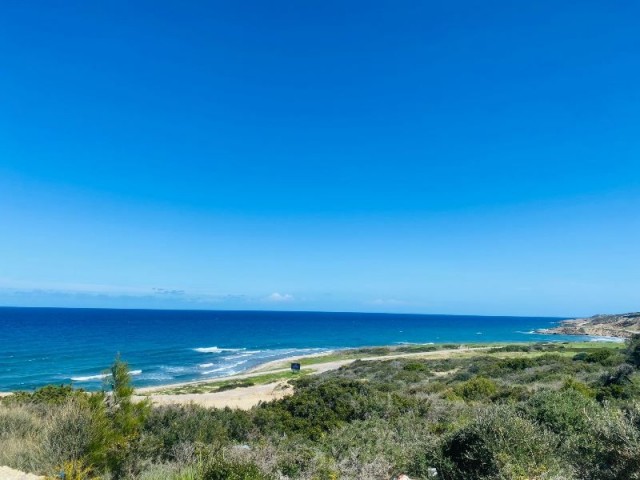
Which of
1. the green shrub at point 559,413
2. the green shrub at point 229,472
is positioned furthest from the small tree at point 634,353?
the green shrub at point 229,472

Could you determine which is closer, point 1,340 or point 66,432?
point 66,432

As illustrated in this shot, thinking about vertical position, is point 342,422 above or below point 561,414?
below

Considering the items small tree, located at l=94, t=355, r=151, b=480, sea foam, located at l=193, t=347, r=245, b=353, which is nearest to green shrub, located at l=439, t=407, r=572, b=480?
small tree, located at l=94, t=355, r=151, b=480

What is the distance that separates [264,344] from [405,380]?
60.8 meters

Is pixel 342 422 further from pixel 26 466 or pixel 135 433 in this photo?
pixel 26 466

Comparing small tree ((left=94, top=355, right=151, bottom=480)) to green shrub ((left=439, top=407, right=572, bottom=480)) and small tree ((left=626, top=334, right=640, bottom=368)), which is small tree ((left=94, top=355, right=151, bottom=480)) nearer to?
green shrub ((left=439, top=407, right=572, bottom=480))

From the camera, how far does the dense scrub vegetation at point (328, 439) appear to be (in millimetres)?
6652

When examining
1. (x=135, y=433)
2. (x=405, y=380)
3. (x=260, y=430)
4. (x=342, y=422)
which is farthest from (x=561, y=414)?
(x=405, y=380)

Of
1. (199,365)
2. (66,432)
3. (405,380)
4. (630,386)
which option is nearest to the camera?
(66,432)

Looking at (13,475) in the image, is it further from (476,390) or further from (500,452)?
(476,390)

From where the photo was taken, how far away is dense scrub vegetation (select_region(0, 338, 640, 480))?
665 cm

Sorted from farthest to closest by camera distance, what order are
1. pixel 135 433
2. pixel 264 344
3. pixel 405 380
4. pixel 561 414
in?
pixel 264 344 → pixel 405 380 → pixel 561 414 → pixel 135 433

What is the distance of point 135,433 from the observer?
9422 mm

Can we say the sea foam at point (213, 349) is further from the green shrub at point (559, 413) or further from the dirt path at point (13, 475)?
the dirt path at point (13, 475)
